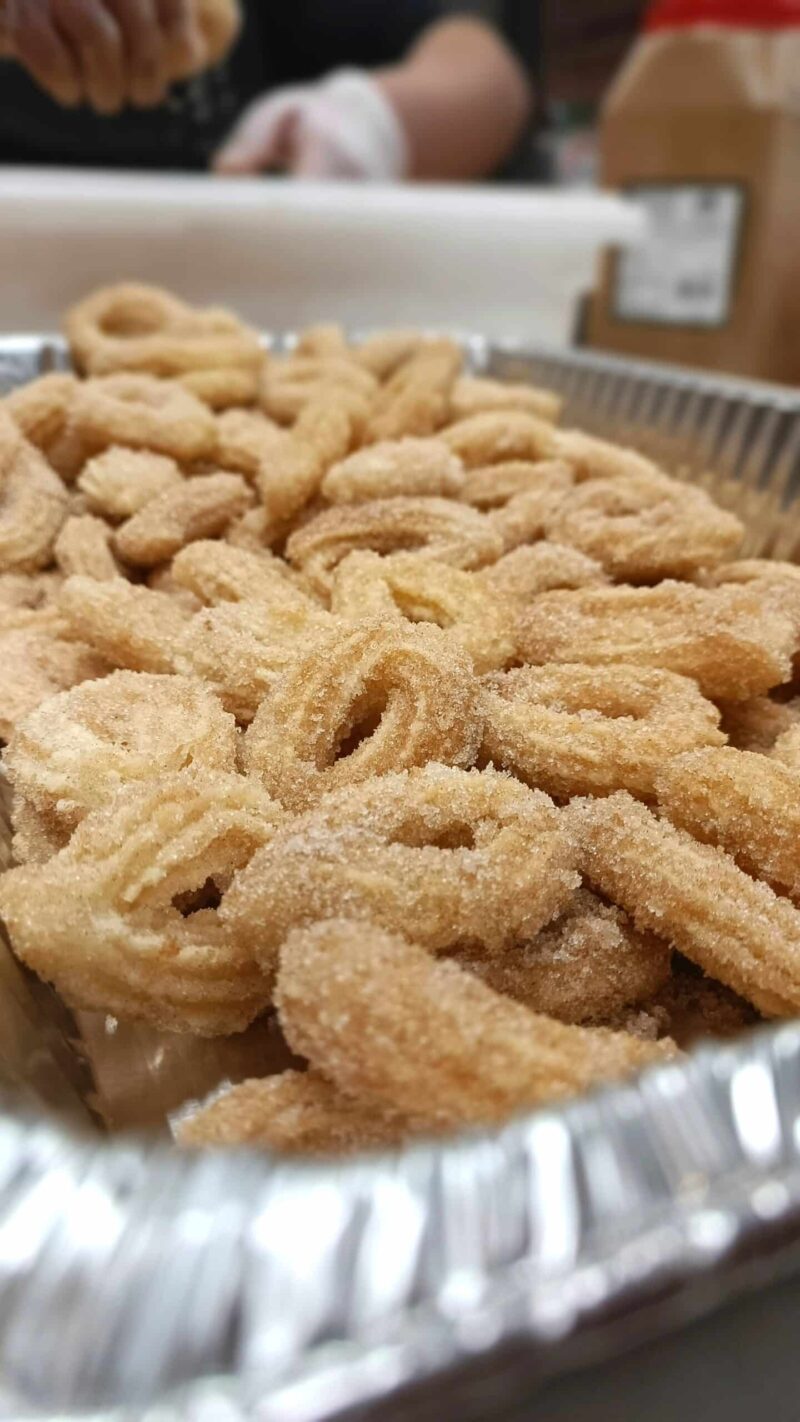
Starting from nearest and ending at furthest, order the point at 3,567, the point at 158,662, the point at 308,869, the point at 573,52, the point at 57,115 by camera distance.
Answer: the point at 308,869
the point at 158,662
the point at 3,567
the point at 57,115
the point at 573,52

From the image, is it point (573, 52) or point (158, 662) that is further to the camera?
point (573, 52)

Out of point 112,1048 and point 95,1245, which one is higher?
point 95,1245

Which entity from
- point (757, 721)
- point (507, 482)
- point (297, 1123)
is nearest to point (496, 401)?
point (507, 482)

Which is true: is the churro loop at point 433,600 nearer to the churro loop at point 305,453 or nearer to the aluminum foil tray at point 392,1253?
the churro loop at point 305,453

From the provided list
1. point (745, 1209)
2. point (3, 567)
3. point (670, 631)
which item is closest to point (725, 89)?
point (670, 631)

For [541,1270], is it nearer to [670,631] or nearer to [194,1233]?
[194,1233]

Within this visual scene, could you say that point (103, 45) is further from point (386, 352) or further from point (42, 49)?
point (386, 352)

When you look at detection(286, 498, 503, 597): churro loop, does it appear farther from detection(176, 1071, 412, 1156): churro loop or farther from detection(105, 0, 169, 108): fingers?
detection(105, 0, 169, 108): fingers
